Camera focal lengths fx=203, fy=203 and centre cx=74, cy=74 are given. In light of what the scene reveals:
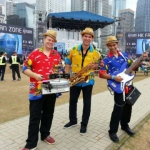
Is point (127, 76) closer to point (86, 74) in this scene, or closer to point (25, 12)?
point (86, 74)

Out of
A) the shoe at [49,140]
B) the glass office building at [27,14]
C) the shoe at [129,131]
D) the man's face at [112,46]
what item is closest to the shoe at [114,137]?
the shoe at [129,131]

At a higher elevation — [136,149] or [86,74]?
[86,74]

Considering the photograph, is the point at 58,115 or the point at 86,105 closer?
the point at 86,105

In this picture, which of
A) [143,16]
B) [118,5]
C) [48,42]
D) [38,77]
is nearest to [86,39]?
[48,42]

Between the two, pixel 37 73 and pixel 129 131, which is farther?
pixel 129 131

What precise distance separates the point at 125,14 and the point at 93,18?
800 centimetres

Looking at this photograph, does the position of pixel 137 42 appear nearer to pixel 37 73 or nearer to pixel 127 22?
pixel 127 22

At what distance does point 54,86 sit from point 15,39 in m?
22.1

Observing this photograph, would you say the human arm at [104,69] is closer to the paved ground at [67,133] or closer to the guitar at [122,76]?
the guitar at [122,76]

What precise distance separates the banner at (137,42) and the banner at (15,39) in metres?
14.0

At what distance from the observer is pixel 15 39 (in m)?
23.5

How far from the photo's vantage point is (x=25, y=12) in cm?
5106

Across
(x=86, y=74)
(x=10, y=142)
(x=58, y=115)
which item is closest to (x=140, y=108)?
(x=58, y=115)

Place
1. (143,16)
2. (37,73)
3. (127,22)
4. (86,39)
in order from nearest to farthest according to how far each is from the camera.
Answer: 1. (37,73)
2. (86,39)
3. (143,16)
4. (127,22)
